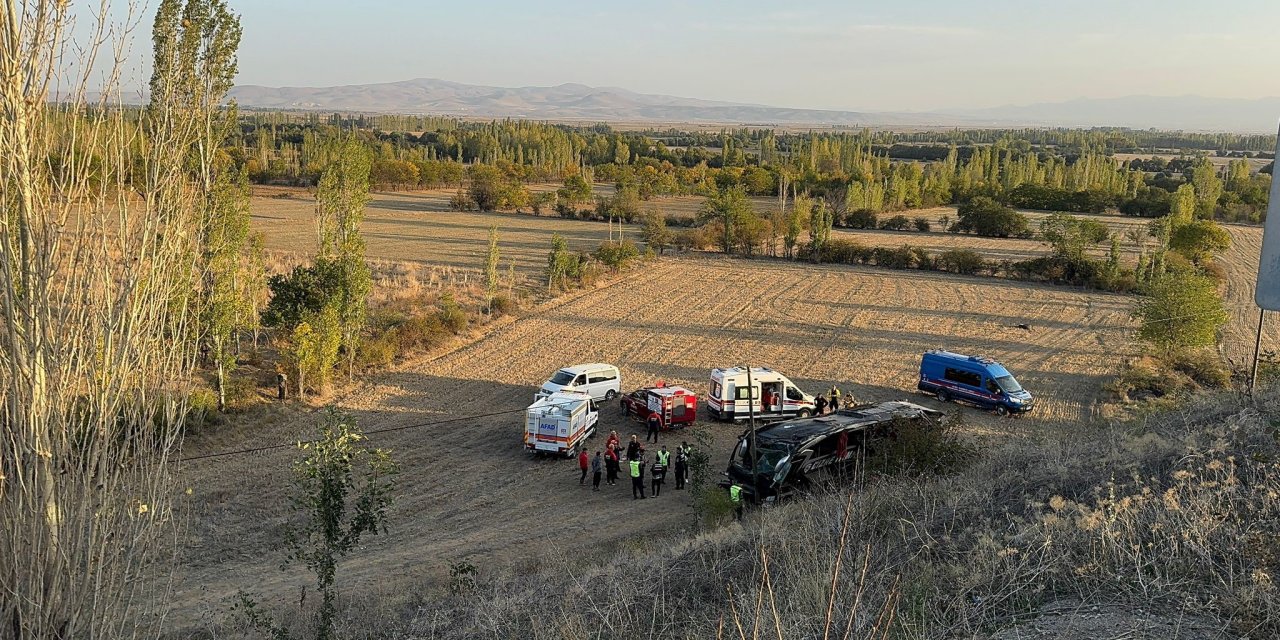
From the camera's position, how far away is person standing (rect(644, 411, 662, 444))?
15.8 m

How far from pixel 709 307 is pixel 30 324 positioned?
25.5 meters

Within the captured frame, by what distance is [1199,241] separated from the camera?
3734cm

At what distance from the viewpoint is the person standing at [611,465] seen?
13.5 meters

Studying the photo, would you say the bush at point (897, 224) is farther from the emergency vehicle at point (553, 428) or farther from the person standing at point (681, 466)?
→ the person standing at point (681, 466)

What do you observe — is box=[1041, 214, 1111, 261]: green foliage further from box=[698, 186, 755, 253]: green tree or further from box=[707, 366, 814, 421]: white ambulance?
box=[707, 366, 814, 421]: white ambulance

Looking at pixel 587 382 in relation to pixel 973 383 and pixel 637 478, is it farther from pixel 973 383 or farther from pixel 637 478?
pixel 973 383

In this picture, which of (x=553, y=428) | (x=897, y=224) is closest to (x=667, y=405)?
(x=553, y=428)

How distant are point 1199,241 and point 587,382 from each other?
3323cm

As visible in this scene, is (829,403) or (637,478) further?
(829,403)

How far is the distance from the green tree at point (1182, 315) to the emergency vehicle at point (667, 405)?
12783 mm

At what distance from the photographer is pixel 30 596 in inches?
122

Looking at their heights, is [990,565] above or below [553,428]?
above

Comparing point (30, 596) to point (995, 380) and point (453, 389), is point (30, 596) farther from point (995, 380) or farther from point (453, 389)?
point (995, 380)

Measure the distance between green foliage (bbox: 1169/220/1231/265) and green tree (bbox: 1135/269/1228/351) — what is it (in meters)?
19.3
